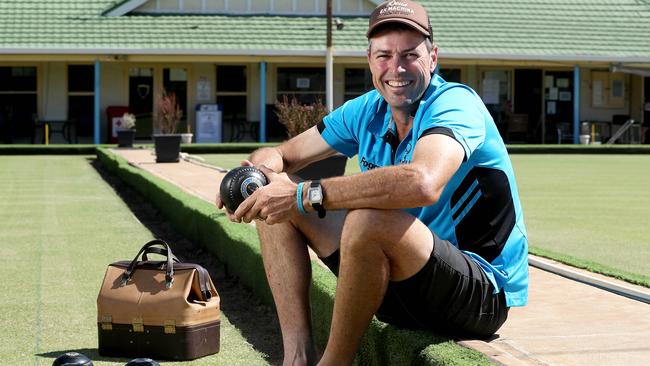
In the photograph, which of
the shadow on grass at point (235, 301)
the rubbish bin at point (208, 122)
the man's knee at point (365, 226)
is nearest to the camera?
the man's knee at point (365, 226)

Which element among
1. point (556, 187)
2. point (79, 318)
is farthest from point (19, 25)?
point (79, 318)

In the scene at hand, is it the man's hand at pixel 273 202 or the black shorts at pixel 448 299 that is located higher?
the man's hand at pixel 273 202

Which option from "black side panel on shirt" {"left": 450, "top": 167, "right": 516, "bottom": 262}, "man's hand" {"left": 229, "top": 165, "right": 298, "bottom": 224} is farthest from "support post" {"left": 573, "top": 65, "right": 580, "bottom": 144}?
"man's hand" {"left": 229, "top": 165, "right": 298, "bottom": 224}

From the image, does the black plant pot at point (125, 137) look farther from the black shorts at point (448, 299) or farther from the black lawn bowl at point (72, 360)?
the black shorts at point (448, 299)

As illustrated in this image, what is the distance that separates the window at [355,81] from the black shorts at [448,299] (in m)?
25.6

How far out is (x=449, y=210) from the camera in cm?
388

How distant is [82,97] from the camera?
27938 mm

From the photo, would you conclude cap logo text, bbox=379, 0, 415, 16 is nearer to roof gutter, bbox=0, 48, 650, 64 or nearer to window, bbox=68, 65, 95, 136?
roof gutter, bbox=0, 48, 650, 64

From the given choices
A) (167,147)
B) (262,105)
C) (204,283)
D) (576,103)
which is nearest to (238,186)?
(204,283)

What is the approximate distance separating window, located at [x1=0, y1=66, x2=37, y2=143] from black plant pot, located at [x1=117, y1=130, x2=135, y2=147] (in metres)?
3.72

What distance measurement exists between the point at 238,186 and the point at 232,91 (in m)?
24.7

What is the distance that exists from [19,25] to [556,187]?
17.3 meters

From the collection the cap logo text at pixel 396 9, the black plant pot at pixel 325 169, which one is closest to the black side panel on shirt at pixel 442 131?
the cap logo text at pixel 396 9

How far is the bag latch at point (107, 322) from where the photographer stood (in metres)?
4.75
